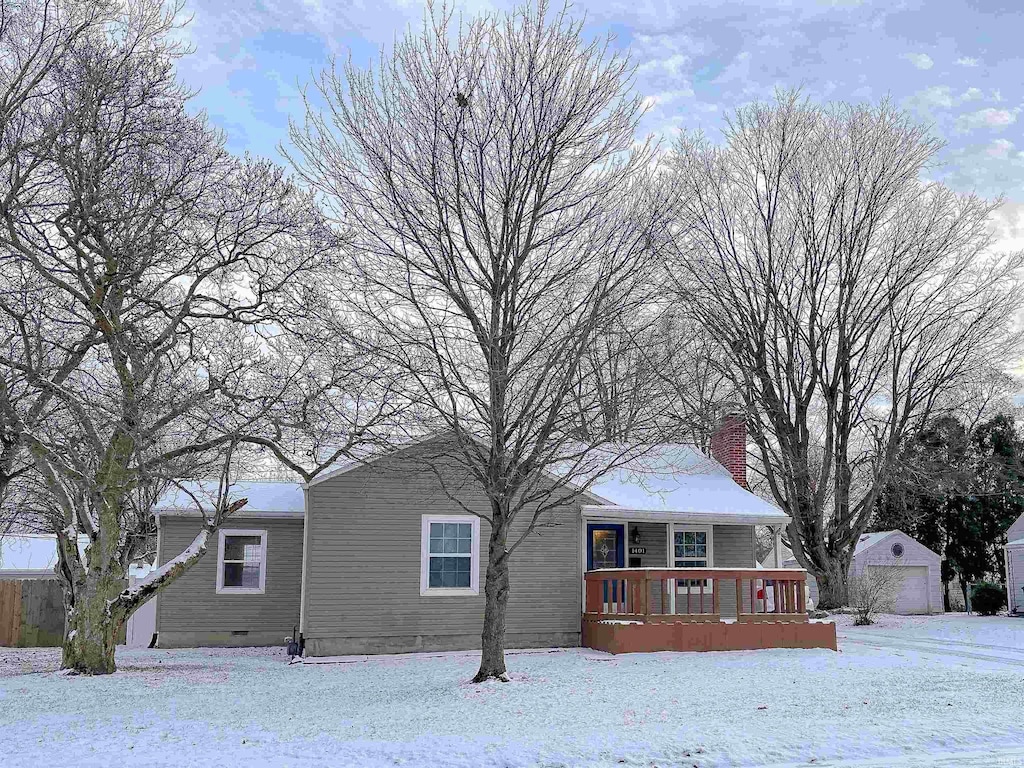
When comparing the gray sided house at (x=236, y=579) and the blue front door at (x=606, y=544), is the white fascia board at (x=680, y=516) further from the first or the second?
the gray sided house at (x=236, y=579)

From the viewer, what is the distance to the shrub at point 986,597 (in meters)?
26.5

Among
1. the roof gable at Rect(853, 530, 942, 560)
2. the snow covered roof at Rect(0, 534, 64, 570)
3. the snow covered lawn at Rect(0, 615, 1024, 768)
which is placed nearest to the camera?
the snow covered lawn at Rect(0, 615, 1024, 768)

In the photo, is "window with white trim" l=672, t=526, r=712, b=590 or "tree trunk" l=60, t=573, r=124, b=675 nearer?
"tree trunk" l=60, t=573, r=124, b=675

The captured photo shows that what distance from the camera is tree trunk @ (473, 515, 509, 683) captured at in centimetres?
1136

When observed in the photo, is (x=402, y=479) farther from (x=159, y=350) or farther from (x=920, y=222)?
(x=920, y=222)

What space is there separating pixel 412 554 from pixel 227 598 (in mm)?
4264

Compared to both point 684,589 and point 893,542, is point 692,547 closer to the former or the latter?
point 684,589

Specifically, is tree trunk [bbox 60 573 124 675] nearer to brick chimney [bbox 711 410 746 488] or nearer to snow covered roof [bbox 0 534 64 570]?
brick chimney [bbox 711 410 746 488]

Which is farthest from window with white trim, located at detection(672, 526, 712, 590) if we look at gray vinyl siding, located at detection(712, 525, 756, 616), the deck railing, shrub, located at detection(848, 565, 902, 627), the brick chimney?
shrub, located at detection(848, 565, 902, 627)

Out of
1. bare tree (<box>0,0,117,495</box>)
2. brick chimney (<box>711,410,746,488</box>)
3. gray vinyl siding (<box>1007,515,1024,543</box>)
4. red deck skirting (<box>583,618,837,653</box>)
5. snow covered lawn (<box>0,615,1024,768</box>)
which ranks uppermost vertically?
bare tree (<box>0,0,117,495</box>)

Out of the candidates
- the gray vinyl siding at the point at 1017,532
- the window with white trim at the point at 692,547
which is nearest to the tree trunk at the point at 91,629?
the window with white trim at the point at 692,547

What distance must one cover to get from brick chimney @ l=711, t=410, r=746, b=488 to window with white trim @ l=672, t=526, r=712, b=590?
292cm

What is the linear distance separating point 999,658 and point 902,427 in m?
10.2

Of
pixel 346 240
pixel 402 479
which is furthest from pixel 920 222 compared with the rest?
pixel 346 240
